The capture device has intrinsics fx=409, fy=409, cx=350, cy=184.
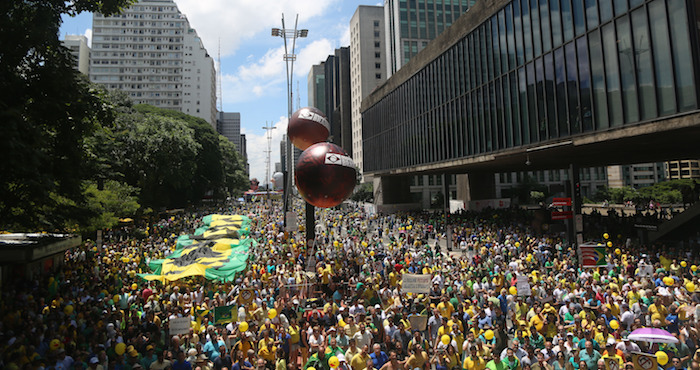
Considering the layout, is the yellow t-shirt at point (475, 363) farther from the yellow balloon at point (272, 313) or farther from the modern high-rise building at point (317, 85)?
the modern high-rise building at point (317, 85)

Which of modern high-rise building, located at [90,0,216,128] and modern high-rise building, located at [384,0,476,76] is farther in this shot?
modern high-rise building, located at [90,0,216,128]

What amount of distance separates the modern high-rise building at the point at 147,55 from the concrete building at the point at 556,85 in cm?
10313

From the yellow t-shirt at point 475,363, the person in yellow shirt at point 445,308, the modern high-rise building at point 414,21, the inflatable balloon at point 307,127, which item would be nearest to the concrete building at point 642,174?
the modern high-rise building at point 414,21

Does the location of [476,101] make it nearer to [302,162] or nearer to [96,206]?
[302,162]

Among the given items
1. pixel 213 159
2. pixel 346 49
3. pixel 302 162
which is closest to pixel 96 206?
pixel 302 162

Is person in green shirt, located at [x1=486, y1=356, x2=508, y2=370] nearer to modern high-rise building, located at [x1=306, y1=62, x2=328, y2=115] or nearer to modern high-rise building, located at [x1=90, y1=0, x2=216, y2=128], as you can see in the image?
modern high-rise building, located at [x1=90, y1=0, x2=216, y2=128]

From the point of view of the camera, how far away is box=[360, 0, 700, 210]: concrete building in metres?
16.4

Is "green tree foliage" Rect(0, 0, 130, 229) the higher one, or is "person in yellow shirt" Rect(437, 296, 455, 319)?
"green tree foliage" Rect(0, 0, 130, 229)

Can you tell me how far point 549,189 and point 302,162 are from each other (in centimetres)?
7187

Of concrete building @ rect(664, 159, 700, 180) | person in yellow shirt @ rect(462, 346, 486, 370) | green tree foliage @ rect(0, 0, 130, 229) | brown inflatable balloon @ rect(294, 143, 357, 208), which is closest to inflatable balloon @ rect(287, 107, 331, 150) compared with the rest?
brown inflatable balloon @ rect(294, 143, 357, 208)

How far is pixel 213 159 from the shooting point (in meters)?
61.0

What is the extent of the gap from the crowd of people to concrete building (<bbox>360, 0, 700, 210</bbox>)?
6.18 m

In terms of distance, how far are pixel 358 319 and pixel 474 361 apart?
125 inches

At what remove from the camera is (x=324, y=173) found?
1330cm
